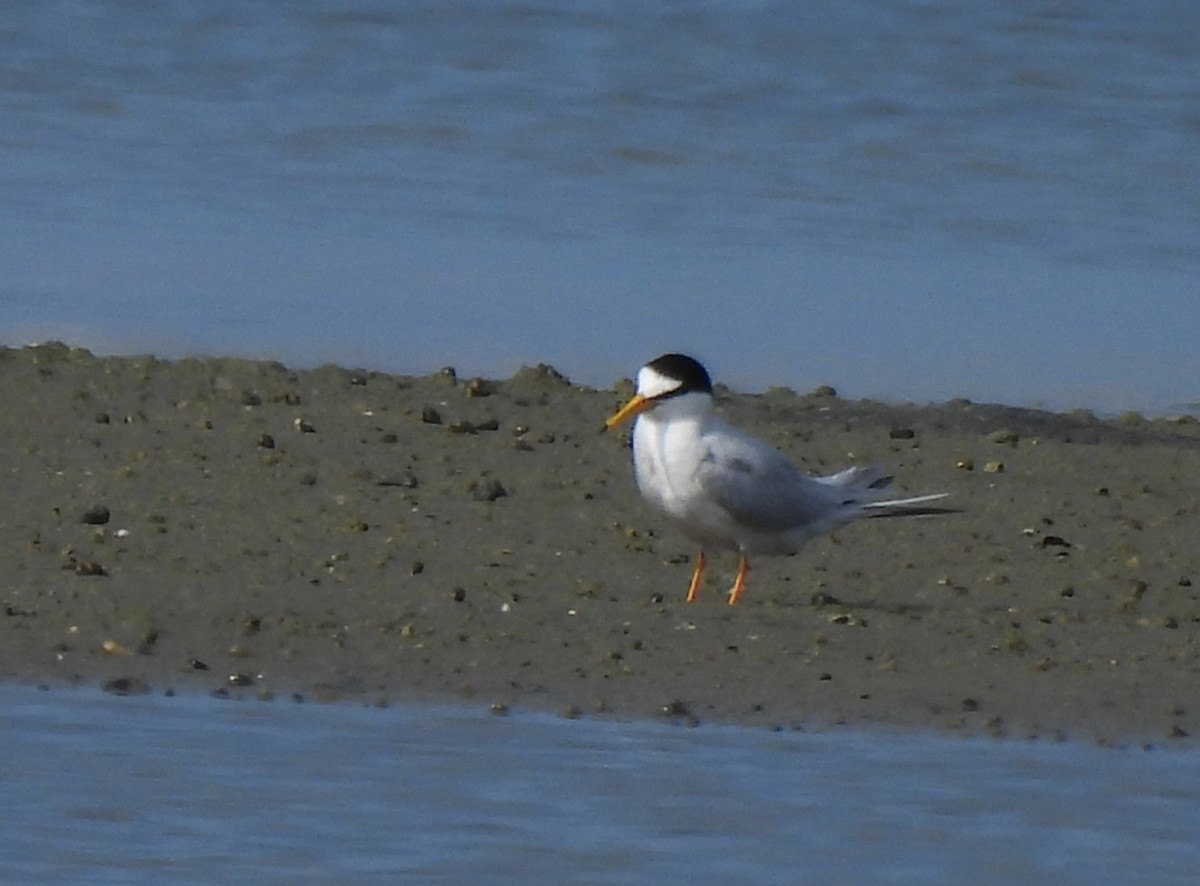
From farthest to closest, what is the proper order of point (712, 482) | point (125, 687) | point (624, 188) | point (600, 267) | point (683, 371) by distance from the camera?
point (624, 188) → point (600, 267) → point (683, 371) → point (712, 482) → point (125, 687)

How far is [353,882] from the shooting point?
19.2 feet

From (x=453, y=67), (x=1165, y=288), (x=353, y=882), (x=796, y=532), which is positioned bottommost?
(x=353, y=882)

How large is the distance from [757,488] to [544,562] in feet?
2.39

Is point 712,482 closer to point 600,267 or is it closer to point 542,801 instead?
point 542,801

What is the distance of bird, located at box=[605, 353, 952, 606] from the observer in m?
8.03

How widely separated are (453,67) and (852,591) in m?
10.9

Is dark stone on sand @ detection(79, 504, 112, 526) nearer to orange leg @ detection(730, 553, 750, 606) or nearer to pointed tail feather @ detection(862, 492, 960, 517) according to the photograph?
orange leg @ detection(730, 553, 750, 606)

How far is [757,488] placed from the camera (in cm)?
806

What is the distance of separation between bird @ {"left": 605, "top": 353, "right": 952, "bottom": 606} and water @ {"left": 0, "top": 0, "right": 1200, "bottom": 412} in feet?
10.8

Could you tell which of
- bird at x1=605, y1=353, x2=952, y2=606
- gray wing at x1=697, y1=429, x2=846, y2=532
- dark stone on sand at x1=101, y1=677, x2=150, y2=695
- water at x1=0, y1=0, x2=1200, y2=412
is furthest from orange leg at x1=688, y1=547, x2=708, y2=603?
water at x1=0, y1=0, x2=1200, y2=412

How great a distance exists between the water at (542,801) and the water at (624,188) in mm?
4739

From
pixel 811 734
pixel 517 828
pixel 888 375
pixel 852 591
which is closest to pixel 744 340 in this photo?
pixel 888 375

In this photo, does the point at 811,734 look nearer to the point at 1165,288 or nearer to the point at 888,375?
the point at 888,375

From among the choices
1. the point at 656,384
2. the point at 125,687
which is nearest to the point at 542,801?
the point at 125,687
